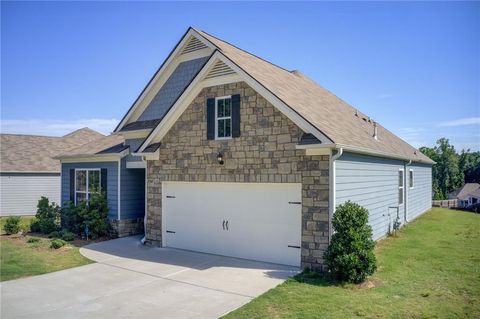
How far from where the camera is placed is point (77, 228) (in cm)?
1559

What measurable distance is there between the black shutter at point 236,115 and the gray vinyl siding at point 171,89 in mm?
4629

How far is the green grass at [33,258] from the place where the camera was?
399 inches

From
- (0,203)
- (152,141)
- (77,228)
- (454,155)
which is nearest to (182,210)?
(152,141)

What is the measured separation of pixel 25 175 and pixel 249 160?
19911 millimetres

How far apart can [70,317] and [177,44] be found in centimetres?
1149

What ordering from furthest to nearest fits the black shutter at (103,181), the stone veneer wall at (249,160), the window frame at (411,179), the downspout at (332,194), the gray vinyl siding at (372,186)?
the window frame at (411,179)
the black shutter at (103,181)
the gray vinyl siding at (372,186)
the stone veneer wall at (249,160)
the downspout at (332,194)

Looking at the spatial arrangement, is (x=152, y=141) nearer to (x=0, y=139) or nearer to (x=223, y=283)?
(x=223, y=283)

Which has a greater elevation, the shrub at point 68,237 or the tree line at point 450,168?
the tree line at point 450,168

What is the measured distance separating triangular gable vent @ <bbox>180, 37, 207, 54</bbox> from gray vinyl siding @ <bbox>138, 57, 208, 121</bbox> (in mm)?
446

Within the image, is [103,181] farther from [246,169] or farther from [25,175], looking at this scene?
[25,175]

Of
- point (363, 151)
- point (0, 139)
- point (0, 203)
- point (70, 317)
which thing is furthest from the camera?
point (0, 139)

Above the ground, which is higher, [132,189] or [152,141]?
[152,141]

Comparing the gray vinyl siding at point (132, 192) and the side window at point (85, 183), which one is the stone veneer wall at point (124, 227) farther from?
the side window at point (85, 183)

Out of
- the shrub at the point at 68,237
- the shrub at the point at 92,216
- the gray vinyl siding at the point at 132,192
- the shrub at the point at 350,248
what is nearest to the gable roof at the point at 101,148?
the gray vinyl siding at the point at 132,192
